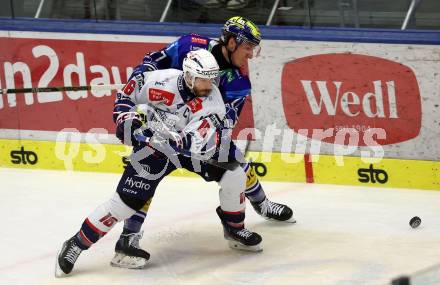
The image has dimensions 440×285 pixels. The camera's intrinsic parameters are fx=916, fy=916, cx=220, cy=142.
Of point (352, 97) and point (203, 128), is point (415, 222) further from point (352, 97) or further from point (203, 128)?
point (203, 128)

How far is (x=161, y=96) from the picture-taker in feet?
14.8

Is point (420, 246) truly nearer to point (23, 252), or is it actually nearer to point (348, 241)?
point (348, 241)

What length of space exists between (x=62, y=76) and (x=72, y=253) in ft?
8.02

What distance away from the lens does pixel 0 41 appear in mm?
6812

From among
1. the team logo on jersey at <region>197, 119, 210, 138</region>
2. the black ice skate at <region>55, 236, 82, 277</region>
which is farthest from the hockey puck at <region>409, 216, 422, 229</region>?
the black ice skate at <region>55, 236, 82, 277</region>

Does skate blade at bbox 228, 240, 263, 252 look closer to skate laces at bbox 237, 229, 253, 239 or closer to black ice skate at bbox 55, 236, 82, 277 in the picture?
skate laces at bbox 237, 229, 253, 239

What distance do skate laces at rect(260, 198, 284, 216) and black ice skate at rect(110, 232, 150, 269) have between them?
996 millimetres

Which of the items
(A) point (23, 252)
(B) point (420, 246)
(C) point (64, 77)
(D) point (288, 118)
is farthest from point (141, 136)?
(C) point (64, 77)

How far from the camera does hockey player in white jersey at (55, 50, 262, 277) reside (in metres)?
4.45

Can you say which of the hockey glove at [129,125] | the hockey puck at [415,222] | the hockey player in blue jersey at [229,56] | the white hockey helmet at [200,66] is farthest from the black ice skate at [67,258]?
the hockey puck at [415,222]

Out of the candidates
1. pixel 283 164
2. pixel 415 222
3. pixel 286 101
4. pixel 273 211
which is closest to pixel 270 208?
pixel 273 211

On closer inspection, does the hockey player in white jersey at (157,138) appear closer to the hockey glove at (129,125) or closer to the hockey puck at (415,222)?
the hockey glove at (129,125)

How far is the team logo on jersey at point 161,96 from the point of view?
177 inches

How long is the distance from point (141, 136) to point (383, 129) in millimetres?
2172
